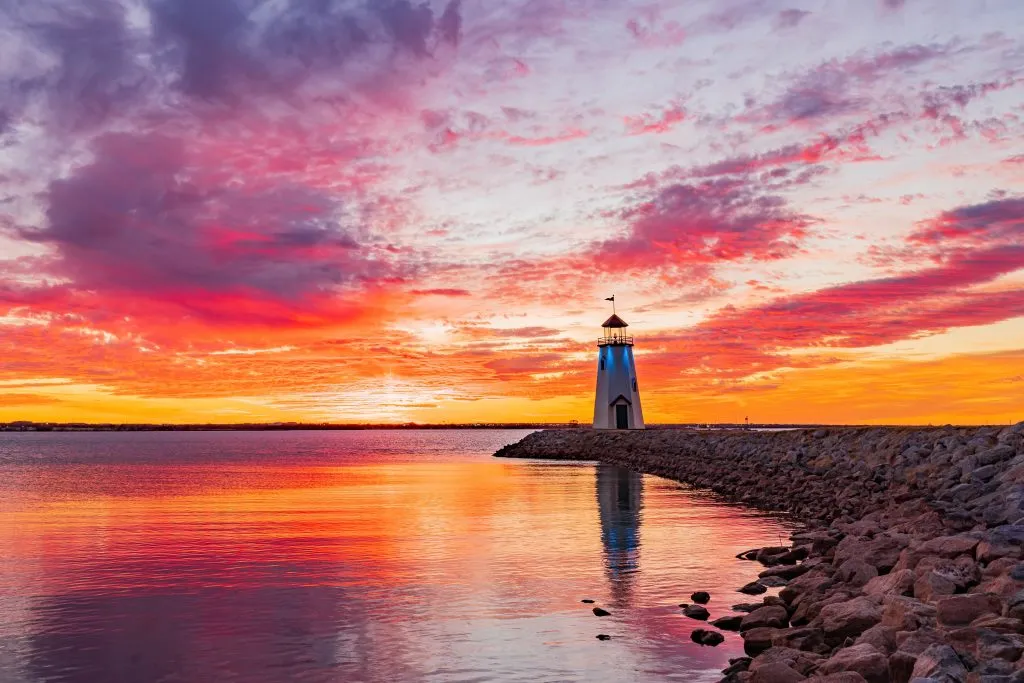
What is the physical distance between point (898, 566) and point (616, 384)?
55728 mm

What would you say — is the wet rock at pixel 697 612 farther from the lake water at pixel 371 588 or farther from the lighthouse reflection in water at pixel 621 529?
the lighthouse reflection in water at pixel 621 529

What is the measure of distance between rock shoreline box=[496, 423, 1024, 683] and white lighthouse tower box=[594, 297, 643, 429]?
110 feet

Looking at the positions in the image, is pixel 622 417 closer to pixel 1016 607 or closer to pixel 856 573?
pixel 856 573

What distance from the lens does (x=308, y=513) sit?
30.4 m

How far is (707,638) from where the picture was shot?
11961 millimetres

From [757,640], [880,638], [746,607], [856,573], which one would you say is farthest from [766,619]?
[880,638]

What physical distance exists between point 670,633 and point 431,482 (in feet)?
113

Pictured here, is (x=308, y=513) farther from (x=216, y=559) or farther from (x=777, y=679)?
(x=777, y=679)

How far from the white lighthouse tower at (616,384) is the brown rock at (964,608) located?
5752 centimetres

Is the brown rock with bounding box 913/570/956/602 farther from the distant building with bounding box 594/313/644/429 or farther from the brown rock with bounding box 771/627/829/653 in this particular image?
the distant building with bounding box 594/313/644/429

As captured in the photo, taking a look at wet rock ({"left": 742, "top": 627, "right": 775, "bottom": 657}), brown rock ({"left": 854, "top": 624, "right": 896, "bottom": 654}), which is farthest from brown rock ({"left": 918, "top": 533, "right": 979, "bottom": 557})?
brown rock ({"left": 854, "top": 624, "right": 896, "bottom": 654})

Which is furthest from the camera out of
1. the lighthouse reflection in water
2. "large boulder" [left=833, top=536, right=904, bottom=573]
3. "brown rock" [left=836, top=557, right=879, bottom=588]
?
the lighthouse reflection in water

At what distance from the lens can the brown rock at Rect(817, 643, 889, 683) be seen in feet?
28.8

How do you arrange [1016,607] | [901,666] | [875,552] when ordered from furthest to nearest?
1. [875,552]
2. [1016,607]
3. [901,666]
